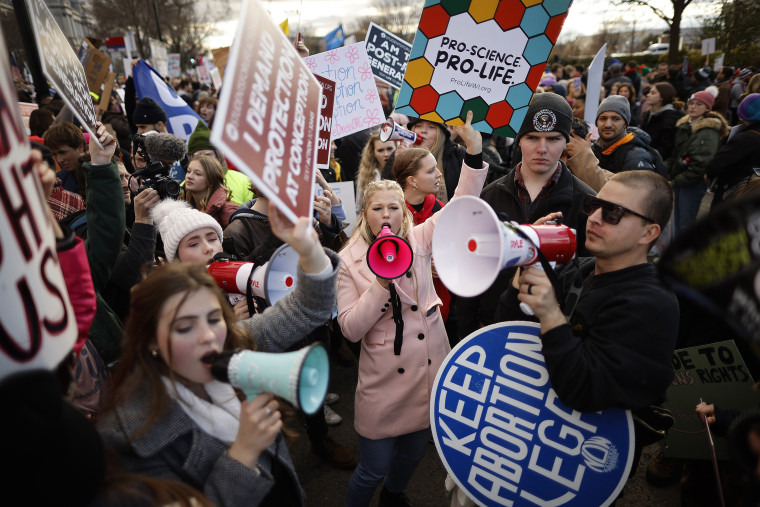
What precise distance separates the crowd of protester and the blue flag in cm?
729

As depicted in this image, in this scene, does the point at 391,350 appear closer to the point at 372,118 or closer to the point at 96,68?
the point at 372,118

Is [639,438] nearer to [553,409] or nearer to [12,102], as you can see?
[553,409]

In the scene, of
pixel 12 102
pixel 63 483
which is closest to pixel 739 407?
pixel 63 483

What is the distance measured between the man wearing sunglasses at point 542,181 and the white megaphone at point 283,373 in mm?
1676

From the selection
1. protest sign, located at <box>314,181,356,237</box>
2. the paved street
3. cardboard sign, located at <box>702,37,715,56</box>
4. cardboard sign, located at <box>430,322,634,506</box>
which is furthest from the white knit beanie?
cardboard sign, located at <box>702,37,715,56</box>

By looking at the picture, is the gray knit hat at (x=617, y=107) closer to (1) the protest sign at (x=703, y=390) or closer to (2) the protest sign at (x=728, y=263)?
(1) the protest sign at (x=703, y=390)

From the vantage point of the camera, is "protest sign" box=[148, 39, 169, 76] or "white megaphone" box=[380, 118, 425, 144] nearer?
"white megaphone" box=[380, 118, 425, 144]

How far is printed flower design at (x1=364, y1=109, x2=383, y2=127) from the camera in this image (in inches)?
165

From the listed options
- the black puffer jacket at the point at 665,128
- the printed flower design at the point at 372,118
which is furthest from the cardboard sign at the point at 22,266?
the black puffer jacket at the point at 665,128

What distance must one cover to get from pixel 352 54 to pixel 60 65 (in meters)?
2.53

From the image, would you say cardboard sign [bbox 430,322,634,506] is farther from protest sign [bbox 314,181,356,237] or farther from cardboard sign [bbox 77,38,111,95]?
cardboard sign [bbox 77,38,111,95]

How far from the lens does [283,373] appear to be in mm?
1209

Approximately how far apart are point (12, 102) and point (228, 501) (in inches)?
45.4

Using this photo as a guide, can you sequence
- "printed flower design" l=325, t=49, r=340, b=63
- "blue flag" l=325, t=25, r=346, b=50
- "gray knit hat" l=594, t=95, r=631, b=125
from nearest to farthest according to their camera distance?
"printed flower design" l=325, t=49, r=340, b=63
"gray knit hat" l=594, t=95, r=631, b=125
"blue flag" l=325, t=25, r=346, b=50
